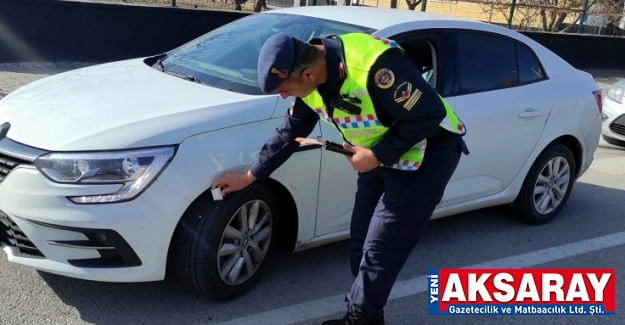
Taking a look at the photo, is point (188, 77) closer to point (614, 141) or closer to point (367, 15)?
point (367, 15)

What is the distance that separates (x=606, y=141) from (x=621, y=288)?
16.2ft

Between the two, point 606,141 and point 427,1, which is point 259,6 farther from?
point 606,141

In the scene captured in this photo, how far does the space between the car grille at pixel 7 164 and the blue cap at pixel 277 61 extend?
135 cm

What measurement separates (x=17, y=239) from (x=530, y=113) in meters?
3.38

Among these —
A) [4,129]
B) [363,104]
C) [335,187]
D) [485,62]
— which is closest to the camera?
[363,104]

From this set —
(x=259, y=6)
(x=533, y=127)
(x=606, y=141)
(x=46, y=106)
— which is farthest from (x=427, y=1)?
(x=46, y=106)

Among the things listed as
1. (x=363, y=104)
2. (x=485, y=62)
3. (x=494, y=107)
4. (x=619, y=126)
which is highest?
(x=363, y=104)

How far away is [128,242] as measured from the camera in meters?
2.97

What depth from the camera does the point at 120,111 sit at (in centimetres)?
320

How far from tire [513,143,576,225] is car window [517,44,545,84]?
1.82 ft

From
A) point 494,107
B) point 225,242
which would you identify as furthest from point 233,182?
point 494,107

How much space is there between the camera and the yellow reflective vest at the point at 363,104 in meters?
2.43

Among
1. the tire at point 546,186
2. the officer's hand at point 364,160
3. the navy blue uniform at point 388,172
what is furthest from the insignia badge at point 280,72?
the tire at point 546,186

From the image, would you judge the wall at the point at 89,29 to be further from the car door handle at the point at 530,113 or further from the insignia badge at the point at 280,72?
the insignia badge at the point at 280,72
